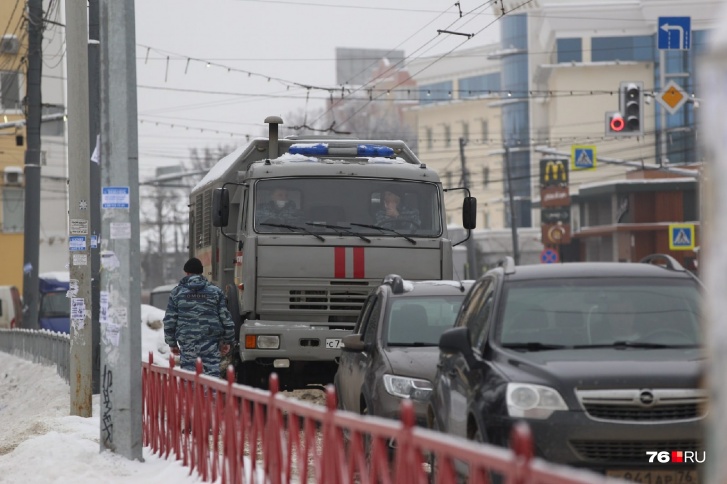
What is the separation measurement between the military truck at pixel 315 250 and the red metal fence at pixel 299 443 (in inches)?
146

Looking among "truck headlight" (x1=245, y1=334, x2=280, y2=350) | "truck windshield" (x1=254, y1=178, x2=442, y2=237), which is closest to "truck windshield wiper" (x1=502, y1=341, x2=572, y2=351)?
"truck headlight" (x1=245, y1=334, x2=280, y2=350)

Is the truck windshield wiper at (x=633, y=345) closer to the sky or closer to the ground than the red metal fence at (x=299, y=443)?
closer to the sky

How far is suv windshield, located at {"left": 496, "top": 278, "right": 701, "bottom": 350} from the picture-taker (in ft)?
29.0

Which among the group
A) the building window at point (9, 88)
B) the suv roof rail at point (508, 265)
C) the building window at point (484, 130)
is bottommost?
the suv roof rail at point (508, 265)

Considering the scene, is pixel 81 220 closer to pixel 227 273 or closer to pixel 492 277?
pixel 227 273

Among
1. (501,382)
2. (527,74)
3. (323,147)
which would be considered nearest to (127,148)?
(501,382)

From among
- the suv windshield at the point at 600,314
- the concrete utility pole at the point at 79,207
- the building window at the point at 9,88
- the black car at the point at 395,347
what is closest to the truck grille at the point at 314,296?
the concrete utility pole at the point at 79,207

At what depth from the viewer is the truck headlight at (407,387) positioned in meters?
11.5

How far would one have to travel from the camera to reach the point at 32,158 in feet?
114

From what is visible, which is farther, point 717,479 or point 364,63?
point 364,63

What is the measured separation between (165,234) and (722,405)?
387 ft

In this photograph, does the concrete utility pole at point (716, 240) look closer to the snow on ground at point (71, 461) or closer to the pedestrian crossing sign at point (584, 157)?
the snow on ground at point (71, 461)

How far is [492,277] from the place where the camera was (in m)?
9.62

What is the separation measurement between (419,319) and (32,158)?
76.9 feet
